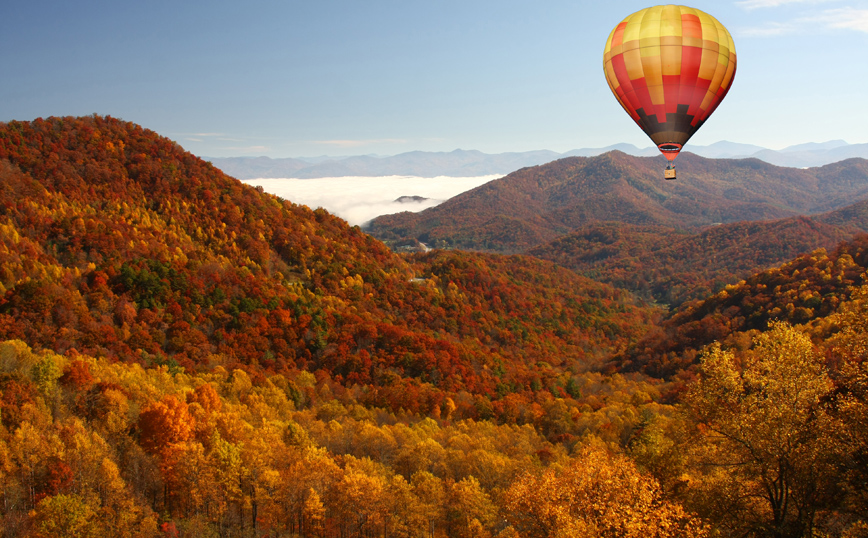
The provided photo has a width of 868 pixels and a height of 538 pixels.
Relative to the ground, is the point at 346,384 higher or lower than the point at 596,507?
lower

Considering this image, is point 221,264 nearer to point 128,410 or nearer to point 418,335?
point 418,335

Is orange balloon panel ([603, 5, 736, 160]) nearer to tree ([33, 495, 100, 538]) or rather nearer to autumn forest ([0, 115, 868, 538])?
autumn forest ([0, 115, 868, 538])

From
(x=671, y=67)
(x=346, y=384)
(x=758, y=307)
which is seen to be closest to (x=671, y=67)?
(x=671, y=67)

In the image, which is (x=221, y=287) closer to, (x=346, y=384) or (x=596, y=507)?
(x=346, y=384)

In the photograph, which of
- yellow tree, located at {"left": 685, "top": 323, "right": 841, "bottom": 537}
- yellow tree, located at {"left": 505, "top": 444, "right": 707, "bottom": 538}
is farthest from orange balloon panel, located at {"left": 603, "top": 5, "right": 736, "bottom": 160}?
yellow tree, located at {"left": 505, "top": 444, "right": 707, "bottom": 538}

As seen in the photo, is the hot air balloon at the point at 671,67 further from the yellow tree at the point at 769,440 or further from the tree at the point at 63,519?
the tree at the point at 63,519

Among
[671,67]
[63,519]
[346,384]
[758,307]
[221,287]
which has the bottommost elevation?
[346,384]
